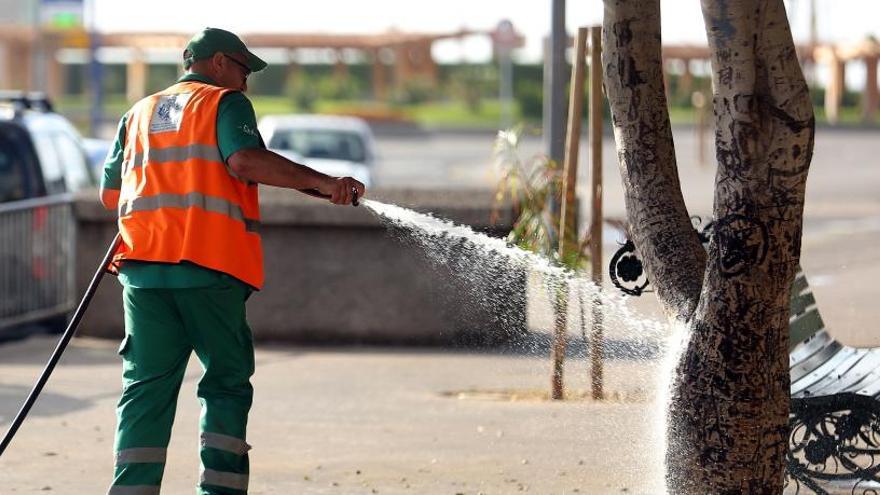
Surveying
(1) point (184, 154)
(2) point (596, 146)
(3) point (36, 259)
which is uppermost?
(1) point (184, 154)

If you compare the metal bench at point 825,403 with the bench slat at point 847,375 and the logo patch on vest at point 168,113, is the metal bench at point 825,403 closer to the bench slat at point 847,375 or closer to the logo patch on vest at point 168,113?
the bench slat at point 847,375

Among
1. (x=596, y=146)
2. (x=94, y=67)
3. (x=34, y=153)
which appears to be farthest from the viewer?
(x=94, y=67)

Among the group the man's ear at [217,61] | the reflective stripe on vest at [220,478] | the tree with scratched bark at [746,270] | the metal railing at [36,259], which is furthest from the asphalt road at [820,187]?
the man's ear at [217,61]

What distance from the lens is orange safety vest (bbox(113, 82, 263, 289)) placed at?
19.5ft

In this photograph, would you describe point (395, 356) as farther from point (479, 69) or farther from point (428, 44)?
point (479, 69)

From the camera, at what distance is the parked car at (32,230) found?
39.1 ft

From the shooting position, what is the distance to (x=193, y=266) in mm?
5934

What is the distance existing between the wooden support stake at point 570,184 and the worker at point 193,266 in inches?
117

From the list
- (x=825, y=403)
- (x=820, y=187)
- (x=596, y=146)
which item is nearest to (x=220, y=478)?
(x=825, y=403)

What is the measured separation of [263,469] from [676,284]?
224 centimetres

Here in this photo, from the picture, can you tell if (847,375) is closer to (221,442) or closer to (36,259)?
(221,442)

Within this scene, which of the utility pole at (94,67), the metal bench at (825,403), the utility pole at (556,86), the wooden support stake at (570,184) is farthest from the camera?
the utility pole at (94,67)

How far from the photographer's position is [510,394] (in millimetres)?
9633

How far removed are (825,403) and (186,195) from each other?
2506mm
